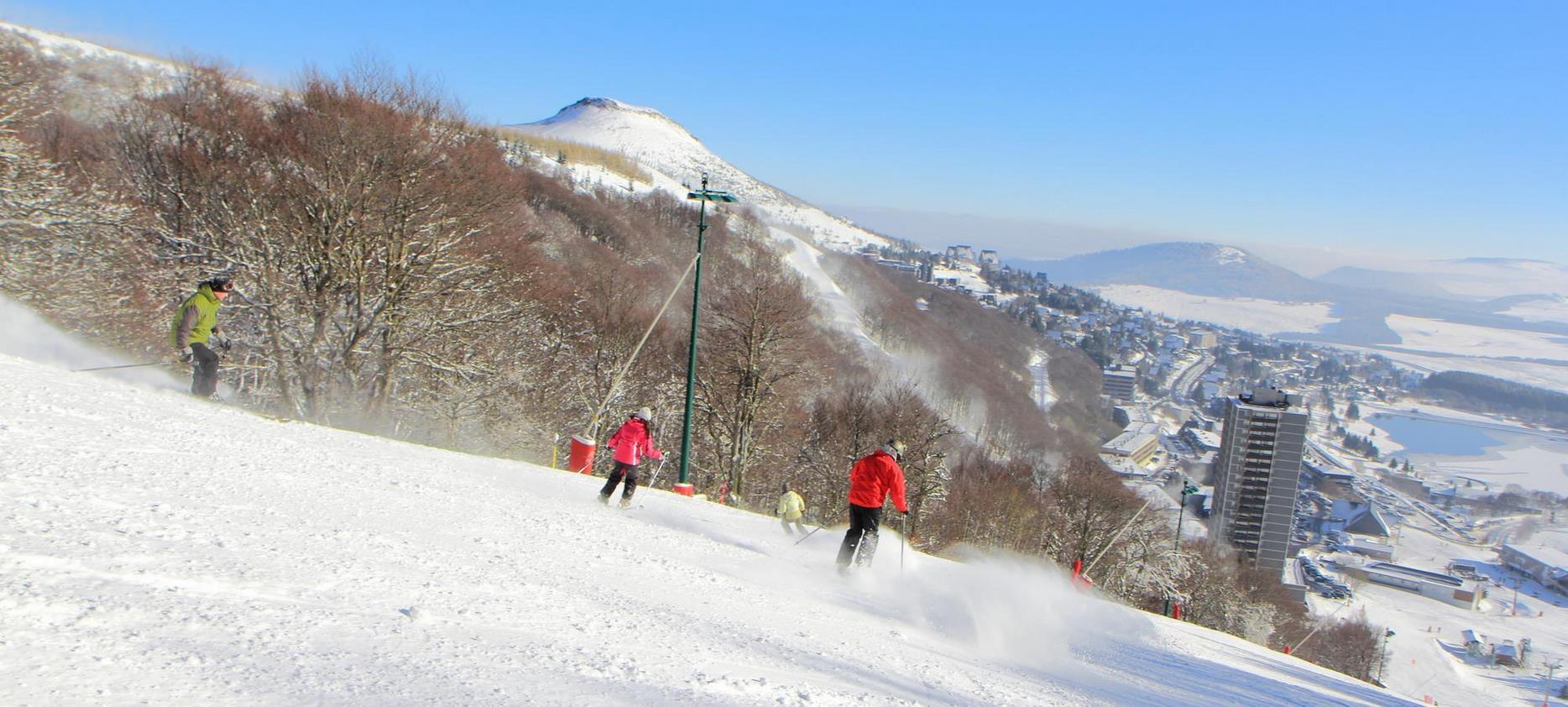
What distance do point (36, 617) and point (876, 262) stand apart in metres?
170

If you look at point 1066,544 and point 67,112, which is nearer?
point 1066,544

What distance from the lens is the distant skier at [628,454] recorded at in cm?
1112

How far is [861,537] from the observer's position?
9703 millimetres

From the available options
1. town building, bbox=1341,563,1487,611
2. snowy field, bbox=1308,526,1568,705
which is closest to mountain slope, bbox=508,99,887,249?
town building, bbox=1341,563,1487,611

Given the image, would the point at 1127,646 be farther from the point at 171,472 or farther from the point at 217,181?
the point at 217,181

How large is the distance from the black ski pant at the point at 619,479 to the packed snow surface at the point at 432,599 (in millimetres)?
541

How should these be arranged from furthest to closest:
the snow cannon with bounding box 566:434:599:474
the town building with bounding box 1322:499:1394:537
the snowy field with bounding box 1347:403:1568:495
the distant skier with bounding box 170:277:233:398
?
the snowy field with bounding box 1347:403:1568:495
the town building with bounding box 1322:499:1394:537
the snow cannon with bounding box 566:434:599:474
the distant skier with bounding box 170:277:233:398

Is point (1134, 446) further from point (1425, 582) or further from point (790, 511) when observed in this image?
point (790, 511)

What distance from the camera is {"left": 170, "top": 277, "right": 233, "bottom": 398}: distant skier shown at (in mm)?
11508

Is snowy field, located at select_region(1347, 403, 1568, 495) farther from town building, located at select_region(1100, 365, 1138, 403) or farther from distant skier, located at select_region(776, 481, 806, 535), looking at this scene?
distant skier, located at select_region(776, 481, 806, 535)

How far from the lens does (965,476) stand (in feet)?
147

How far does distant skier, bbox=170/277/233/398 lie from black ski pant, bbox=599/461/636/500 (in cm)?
604

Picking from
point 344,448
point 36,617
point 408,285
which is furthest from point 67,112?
point 36,617

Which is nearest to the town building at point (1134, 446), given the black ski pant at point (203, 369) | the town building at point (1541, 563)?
the town building at point (1541, 563)
